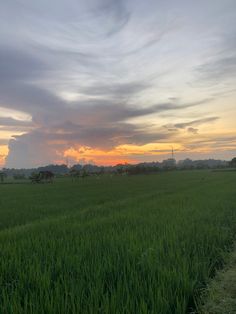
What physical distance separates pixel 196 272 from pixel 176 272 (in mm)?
334

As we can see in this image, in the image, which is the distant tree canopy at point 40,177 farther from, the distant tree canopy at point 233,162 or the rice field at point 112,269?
the distant tree canopy at point 233,162

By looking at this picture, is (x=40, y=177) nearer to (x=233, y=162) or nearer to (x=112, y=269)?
(x=112, y=269)

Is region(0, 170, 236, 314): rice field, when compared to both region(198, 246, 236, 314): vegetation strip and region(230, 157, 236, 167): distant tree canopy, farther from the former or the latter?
A: region(230, 157, 236, 167): distant tree canopy

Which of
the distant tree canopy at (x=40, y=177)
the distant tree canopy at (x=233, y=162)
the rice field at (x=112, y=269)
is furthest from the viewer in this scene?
the distant tree canopy at (x=233, y=162)

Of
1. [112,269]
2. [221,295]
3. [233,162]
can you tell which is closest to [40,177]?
[112,269]

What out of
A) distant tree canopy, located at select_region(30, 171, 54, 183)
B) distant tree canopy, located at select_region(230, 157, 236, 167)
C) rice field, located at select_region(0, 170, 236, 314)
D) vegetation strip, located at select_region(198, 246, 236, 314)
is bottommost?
vegetation strip, located at select_region(198, 246, 236, 314)

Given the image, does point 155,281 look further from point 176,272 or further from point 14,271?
point 14,271

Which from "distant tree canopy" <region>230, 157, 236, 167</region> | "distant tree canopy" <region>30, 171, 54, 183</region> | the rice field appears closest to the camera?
the rice field

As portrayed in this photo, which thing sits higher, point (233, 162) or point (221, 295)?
point (233, 162)

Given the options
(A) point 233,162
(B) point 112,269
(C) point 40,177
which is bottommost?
(B) point 112,269

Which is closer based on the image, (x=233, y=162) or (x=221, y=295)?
(x=221, y=295)

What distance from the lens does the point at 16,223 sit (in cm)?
977

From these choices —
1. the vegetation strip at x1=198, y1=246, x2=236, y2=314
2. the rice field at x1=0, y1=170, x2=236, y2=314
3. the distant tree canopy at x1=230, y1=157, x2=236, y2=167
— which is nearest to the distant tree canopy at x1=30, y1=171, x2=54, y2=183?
the rice field at x1=0, y1=170, x2=236, y2=314

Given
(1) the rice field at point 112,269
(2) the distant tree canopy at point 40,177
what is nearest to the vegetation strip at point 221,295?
(1) the rice field at point 112,269
